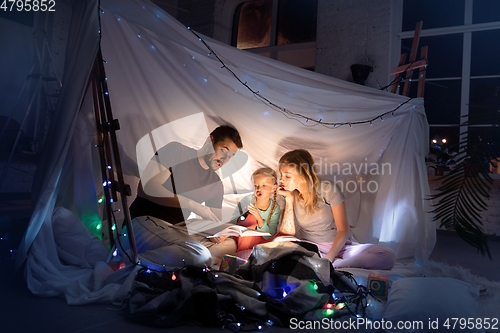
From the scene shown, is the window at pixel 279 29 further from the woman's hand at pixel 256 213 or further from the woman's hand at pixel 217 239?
the woman's hand at pixel 217 239

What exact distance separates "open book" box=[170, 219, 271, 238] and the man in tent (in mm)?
55

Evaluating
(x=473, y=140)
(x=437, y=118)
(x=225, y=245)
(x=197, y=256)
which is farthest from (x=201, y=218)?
(x=437, y=118)

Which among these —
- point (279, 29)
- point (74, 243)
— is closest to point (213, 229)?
point (74, 243)

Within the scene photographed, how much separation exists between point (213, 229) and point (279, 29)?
13.0 ft

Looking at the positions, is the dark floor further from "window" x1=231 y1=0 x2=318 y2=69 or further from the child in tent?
"window" x1=231 y1=0 x2=318 y2=69

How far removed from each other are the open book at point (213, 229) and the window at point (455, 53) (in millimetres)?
2784

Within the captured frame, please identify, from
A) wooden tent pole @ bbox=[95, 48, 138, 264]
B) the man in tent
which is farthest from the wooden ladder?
wooden tent pole @ bbox=[95, 48, 138, 264]

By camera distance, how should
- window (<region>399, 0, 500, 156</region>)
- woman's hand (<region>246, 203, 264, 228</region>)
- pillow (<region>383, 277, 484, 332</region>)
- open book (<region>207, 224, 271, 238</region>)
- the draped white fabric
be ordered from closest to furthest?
pillow (<region>383, 277, 484, 332</region>), the draped white fabric, open book (<region>207, 224, 271, 238</region>), woman's hand (<region>246, 203, 264, 228</region>), window (<region>399, 0, 500, 156</region>)

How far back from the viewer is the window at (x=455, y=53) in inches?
159

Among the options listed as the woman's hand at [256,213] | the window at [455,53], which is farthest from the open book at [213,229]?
the window at [455,53]

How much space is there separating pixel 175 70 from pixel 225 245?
3.88 feet

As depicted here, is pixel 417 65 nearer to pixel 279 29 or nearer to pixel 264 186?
pixel 264 186

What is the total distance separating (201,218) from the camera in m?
2.38

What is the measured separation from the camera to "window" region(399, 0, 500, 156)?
4.04 metres
